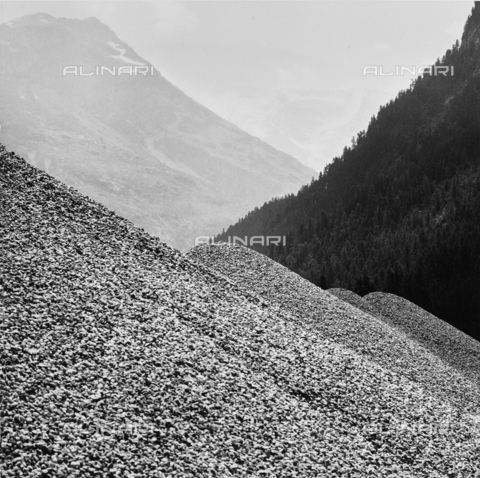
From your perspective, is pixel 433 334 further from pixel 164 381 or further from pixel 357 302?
pixel 164 381

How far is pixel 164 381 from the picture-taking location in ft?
22.2

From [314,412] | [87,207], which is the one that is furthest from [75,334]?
[87,207]

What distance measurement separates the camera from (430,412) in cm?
876

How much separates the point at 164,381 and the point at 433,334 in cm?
1741

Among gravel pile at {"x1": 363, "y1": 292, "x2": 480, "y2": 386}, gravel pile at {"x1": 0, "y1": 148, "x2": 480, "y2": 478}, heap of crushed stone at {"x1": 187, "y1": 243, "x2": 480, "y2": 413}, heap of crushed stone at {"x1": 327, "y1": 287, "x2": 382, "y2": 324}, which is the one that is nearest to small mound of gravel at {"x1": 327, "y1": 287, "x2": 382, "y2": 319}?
heap of crushed stone at {"x1": 327, "y1": 287, "x2": 382, "y2": 324}

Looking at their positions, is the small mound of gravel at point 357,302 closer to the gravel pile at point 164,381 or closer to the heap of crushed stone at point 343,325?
the heap of crushed stone at point 343,325

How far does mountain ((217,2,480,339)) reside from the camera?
59375 mm

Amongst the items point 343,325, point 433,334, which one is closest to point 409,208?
point 433,334

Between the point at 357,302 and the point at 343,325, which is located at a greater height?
the point at 357,302

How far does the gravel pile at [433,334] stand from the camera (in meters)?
20.2

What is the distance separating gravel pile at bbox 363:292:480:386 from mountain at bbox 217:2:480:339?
28.4m

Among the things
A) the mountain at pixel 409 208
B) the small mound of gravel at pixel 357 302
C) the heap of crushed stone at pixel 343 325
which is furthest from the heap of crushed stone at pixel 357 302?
the mountain at pixel 409 208

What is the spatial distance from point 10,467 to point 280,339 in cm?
498

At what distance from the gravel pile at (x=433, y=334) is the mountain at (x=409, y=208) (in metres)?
28.4
